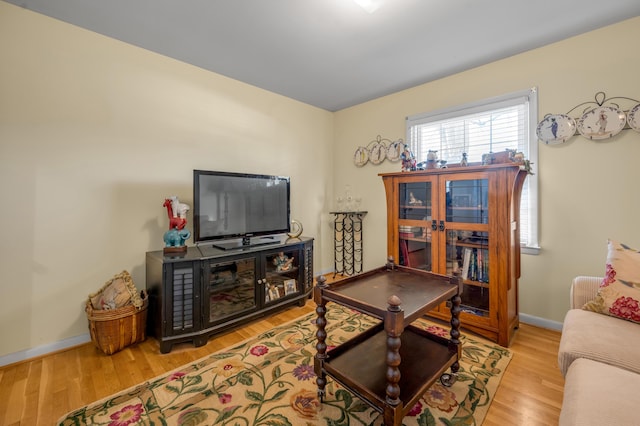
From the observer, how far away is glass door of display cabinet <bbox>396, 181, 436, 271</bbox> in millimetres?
2529

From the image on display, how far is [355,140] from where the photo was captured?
3.90 meters

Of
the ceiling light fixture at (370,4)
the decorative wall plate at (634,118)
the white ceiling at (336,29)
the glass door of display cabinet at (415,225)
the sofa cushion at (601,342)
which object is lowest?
the sofa cushion at (601,342)

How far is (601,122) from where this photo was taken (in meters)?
2.13

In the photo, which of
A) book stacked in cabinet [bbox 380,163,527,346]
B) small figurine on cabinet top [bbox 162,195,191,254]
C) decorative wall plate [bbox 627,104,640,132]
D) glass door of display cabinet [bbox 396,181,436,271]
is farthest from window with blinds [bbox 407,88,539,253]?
small figurine on cabinet top [bbox 162,195,191,254]

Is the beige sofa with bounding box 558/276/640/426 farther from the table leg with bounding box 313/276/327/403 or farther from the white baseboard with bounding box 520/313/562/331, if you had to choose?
the table leg with bounding box 313/276/327/403

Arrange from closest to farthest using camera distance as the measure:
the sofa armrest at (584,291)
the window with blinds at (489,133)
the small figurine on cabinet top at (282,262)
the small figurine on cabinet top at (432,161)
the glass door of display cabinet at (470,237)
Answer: the sofa armrest at (584,291), the glass door of display cabinet at (470,237), the window with blinds at (489,133), the small figurine on cabinet top at (432,161), the small figurine on cabinet top at (282,262)

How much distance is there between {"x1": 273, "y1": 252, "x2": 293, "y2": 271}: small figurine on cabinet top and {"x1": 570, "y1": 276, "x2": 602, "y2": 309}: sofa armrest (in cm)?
227

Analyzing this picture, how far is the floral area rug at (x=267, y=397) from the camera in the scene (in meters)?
1.43

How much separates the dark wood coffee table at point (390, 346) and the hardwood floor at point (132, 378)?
1.24 feet

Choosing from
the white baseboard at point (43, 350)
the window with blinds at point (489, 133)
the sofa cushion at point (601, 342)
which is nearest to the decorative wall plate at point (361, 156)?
the window with blinds at point (489, 133)

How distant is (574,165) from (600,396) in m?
2.01

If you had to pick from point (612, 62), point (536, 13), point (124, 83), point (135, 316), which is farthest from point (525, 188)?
point (124, 83)

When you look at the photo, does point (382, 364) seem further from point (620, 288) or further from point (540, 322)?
point (540, 322)

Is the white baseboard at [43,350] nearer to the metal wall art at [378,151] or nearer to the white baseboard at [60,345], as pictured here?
the white baseboard at [60,345]
